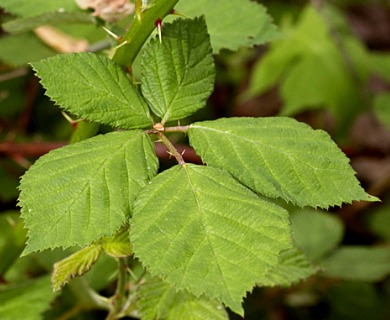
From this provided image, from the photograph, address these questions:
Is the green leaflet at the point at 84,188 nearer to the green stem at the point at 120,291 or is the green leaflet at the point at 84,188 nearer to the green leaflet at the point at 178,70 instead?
the green leaflet at the point at 178,70

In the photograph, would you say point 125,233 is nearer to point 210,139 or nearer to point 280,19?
point 210,139

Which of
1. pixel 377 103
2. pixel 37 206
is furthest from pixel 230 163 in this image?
pixel 377 103

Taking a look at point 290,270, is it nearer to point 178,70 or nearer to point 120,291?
point 120,291

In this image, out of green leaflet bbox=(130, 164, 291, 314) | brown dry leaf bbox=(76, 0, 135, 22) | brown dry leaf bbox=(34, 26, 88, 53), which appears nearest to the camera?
green leaflet bbox=(130, 164, 291, 314)

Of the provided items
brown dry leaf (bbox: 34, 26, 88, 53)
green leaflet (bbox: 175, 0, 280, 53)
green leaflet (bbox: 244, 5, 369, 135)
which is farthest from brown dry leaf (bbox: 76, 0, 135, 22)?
green leaflet (bbox: 244, 5, 369, 135)

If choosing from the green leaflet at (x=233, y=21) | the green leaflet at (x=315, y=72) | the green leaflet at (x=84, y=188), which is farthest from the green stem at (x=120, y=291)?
the green leaflet at (x=315, y=72)

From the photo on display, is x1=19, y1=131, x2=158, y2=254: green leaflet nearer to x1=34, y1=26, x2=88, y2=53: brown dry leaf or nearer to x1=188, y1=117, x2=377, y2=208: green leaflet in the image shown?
x1=188, y1=117, x2=377, y2=208: green leaflet
